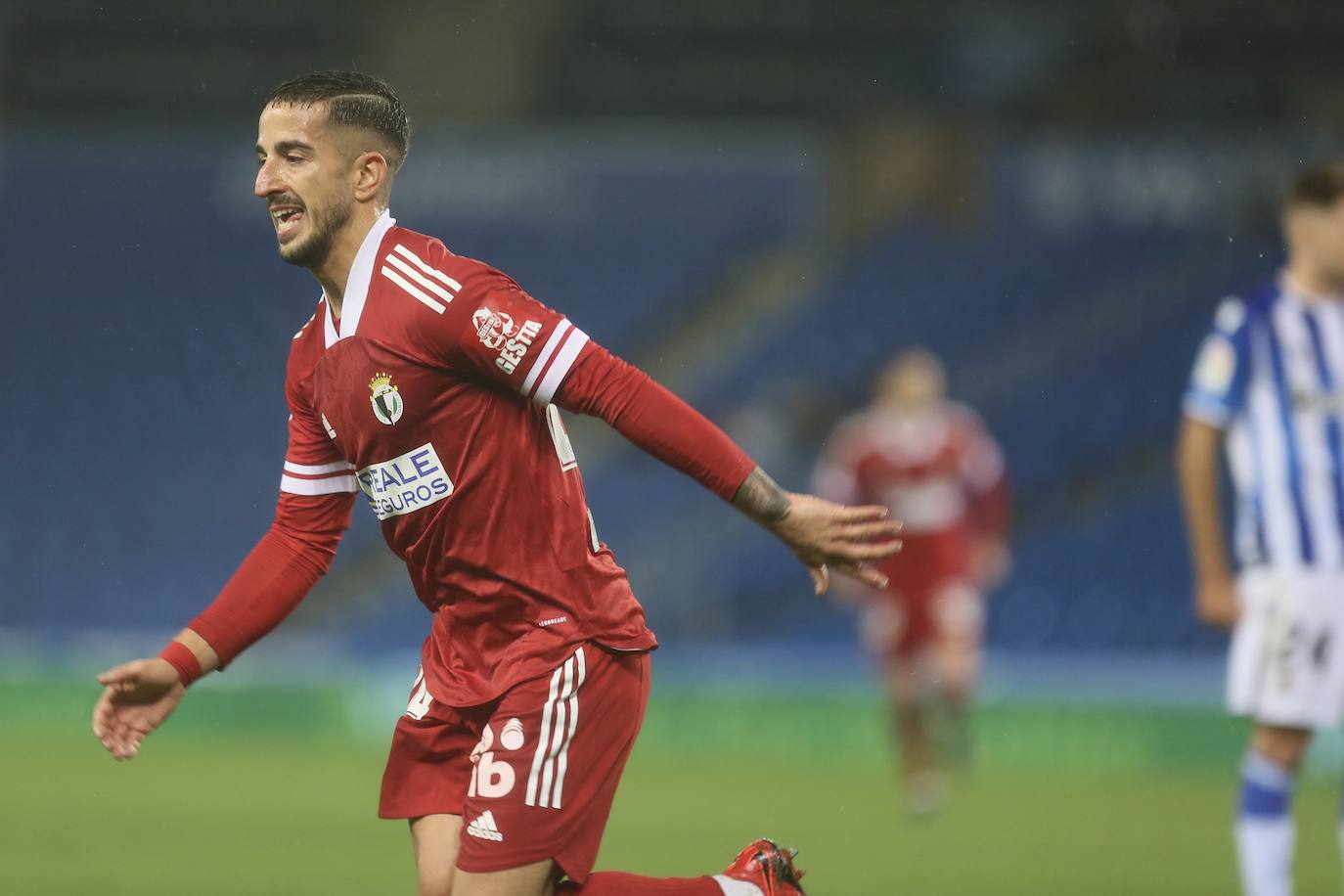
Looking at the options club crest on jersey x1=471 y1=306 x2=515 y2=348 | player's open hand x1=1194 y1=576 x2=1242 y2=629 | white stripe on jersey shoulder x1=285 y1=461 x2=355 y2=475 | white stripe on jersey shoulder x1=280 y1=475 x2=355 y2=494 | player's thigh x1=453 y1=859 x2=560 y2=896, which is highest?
club crest on jersey x1=471 y1=306 x2=515 y2=348

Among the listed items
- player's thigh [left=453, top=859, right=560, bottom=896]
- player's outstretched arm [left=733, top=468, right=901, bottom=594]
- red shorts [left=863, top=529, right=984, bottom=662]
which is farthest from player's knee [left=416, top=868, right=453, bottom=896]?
red shorts [left=863, top=529, right=984, bottom=662]

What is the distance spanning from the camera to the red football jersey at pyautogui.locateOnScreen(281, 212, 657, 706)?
423cm

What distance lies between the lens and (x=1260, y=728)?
5879 mm

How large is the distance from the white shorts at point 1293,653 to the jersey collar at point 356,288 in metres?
2.89

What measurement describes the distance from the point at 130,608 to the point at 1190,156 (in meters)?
10.8

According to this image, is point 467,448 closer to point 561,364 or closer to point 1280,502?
point 561,364

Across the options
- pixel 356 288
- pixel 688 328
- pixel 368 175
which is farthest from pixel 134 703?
pixel 688 328

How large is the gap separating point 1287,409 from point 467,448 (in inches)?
109

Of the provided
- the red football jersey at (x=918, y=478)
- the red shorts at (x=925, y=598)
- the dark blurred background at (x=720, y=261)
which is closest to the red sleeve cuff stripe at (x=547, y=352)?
the red shorts at (x=925, y=598)

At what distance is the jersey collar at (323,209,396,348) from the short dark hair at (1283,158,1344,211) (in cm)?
286

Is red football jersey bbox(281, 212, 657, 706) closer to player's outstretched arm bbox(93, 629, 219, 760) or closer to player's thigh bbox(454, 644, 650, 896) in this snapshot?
player's thigh bbox(454, 644, 650, 896)

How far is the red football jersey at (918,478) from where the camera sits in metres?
12.0

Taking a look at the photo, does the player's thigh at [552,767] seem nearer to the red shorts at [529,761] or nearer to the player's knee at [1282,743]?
the red shorts at [529,761]

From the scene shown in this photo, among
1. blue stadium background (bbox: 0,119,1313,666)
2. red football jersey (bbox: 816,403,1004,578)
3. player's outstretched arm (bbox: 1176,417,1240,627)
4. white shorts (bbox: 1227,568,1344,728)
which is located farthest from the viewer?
blue stadium background (bbox: 0,119,1313,666)
